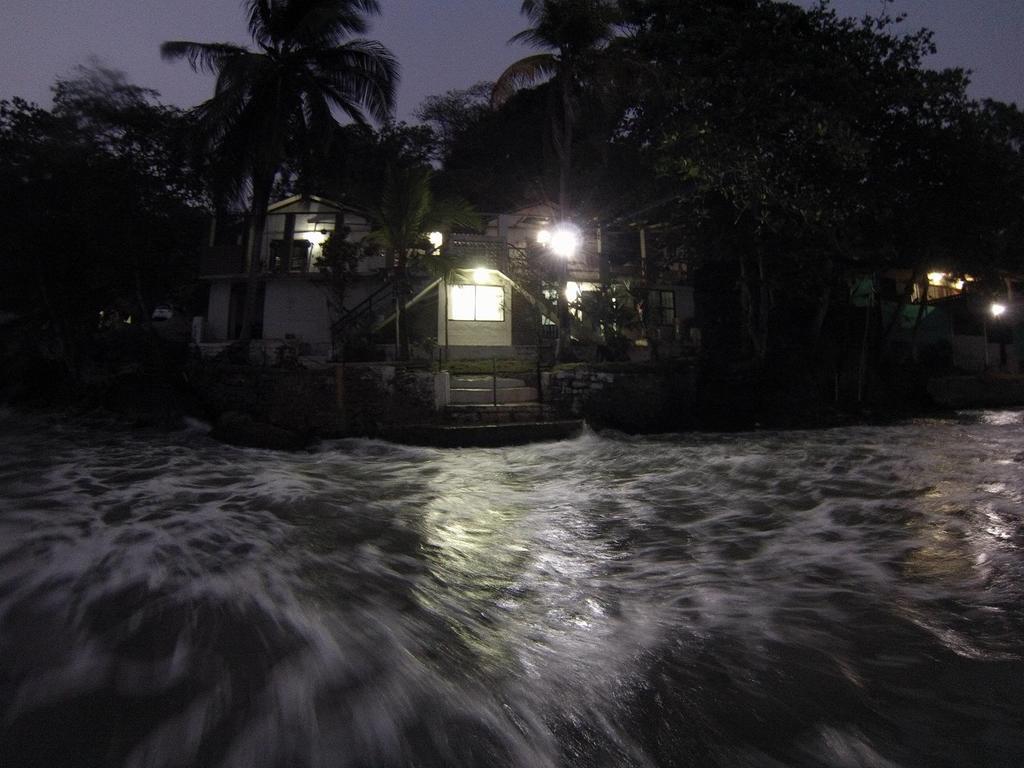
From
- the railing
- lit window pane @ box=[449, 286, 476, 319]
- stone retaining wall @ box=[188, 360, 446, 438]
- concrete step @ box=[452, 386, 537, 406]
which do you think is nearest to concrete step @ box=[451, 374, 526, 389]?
concrete step @ box=[452, 386, 537, 406]

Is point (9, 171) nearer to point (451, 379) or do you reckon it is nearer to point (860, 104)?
point (451, 379)

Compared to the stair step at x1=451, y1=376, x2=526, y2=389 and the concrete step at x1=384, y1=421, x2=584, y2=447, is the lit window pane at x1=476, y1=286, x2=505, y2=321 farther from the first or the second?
the concrete step at x1=384, y1=421, x2=584, y2=447

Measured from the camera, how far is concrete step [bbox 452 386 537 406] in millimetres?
13117

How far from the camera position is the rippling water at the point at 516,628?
247 centimetres

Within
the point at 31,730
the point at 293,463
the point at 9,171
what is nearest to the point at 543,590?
the point at 31,730

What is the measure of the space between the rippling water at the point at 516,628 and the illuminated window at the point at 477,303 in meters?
11.4

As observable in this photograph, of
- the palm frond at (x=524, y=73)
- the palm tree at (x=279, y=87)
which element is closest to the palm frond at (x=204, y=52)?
the palm tree at (x=279, y=87)

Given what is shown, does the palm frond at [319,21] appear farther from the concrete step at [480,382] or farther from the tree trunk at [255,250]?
the concrete step at [480,382]

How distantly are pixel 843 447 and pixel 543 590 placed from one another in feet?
31.1

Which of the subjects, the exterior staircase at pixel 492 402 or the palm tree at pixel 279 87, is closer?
the exterior staircase at pixel 492 402

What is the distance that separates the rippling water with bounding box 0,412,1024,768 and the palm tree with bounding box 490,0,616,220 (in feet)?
35.6

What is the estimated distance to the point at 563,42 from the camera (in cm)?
1391

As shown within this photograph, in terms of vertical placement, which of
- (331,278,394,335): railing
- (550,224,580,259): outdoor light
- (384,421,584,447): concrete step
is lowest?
(384,421,584,447): concrete step

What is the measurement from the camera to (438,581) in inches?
181
